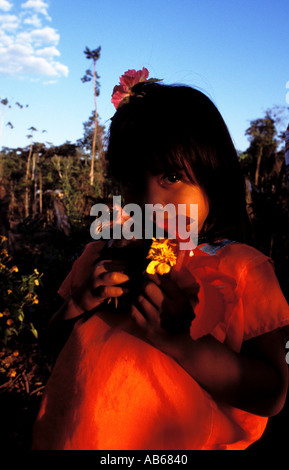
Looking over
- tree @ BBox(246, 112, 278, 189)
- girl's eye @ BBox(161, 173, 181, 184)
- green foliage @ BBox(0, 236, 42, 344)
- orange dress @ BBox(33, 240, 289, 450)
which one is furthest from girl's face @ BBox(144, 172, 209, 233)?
tree @ BBox(246, 112, 278, 189)

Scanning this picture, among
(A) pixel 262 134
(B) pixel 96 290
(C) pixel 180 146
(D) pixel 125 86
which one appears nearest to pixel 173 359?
(B) pixel 96 290

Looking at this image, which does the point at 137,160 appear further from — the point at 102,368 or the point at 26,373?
the point at 26,373

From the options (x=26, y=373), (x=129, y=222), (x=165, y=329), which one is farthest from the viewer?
(x=26, y=373)

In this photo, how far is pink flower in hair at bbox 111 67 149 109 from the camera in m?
0.91

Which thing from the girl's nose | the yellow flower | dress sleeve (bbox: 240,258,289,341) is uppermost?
the girl's nose

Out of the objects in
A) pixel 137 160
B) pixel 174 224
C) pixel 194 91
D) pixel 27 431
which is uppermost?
pixel 194 91

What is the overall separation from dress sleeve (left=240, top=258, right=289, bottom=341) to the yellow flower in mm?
219

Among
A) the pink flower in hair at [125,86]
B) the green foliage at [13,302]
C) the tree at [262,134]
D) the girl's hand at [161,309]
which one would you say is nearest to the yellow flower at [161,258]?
the girl's hand at [161,309]

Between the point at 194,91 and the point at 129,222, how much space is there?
44cm

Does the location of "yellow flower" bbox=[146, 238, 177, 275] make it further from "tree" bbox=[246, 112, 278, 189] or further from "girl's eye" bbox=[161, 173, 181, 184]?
"tree" bbox=[246, 112, 278, 189]

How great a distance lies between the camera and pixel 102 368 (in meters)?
0.62

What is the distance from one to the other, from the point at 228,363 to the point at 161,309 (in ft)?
0.61

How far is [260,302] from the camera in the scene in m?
0.66

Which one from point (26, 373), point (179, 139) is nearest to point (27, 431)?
point (26, 373)
